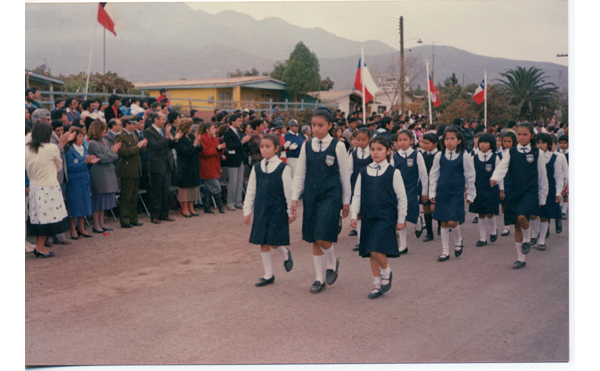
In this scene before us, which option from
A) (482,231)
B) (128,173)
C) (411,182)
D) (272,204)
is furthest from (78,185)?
(482,231)

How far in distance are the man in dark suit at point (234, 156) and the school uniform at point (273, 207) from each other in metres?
5.86

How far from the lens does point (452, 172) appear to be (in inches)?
320

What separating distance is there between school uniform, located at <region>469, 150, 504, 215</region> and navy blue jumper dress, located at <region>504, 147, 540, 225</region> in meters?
1.27

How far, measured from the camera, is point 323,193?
21.0ft

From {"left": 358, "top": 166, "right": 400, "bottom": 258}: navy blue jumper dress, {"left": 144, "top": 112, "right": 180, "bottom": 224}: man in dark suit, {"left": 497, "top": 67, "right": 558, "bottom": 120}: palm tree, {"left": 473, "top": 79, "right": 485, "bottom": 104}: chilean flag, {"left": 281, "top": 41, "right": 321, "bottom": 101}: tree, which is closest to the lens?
{"left": 358, "top": 166, "right": 400, "bottom": 258}: navy blue jumper dress

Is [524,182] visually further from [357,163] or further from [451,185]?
[357,163]

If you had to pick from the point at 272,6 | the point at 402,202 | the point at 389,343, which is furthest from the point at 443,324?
the point at 272,6

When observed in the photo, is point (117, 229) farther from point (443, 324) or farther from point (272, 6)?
point (443, 324)

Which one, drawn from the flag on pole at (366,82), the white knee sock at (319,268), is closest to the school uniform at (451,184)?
the white knee sock at (319,268)

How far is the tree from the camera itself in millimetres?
A: 28375

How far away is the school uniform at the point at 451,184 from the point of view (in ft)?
26.0

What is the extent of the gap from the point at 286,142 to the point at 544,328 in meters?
8.53

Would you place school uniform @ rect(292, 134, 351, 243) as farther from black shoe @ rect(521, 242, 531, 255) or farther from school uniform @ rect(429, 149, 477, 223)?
black shoe @ rect(521, 242, 531, 255)

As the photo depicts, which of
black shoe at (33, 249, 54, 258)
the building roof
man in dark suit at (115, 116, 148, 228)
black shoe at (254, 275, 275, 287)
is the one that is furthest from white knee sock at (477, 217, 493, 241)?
the building roof
